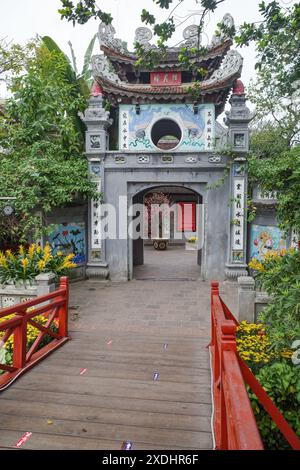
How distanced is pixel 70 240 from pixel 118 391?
6.54 meters

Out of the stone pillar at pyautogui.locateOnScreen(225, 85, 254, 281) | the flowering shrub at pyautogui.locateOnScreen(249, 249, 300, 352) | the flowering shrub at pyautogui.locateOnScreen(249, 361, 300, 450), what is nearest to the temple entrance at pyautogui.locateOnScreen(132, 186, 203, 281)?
the stone pillar at pyautogui.locateOnScreen(225, 85, 254, 281)

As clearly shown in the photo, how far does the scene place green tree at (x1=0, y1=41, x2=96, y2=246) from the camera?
7.72m

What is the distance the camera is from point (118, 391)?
337 cm

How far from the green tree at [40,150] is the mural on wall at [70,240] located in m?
0.73

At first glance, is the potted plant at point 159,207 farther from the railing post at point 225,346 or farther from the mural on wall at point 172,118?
the railing post at point 225,346

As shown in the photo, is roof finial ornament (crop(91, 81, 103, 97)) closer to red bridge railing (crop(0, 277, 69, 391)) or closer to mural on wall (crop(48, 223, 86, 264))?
mural on wall (crop(48, 223, 86, 264))

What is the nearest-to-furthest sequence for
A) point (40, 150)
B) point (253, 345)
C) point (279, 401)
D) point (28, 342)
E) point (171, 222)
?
point (279, 401) → point (253, 345) → point (28, 342) → point (40, 150) → point (171, 222)

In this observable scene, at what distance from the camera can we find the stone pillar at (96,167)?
943 centimetres

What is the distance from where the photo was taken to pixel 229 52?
930 centimetres

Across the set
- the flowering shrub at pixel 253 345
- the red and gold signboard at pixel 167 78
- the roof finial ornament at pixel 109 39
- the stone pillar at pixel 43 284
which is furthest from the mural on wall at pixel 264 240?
the roof finial ornament at pixel 109 39

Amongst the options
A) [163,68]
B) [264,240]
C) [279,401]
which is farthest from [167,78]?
[279,401]

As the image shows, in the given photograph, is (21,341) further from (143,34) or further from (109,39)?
(143,34)

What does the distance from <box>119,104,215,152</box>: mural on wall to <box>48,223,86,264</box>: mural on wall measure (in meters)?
2.76
